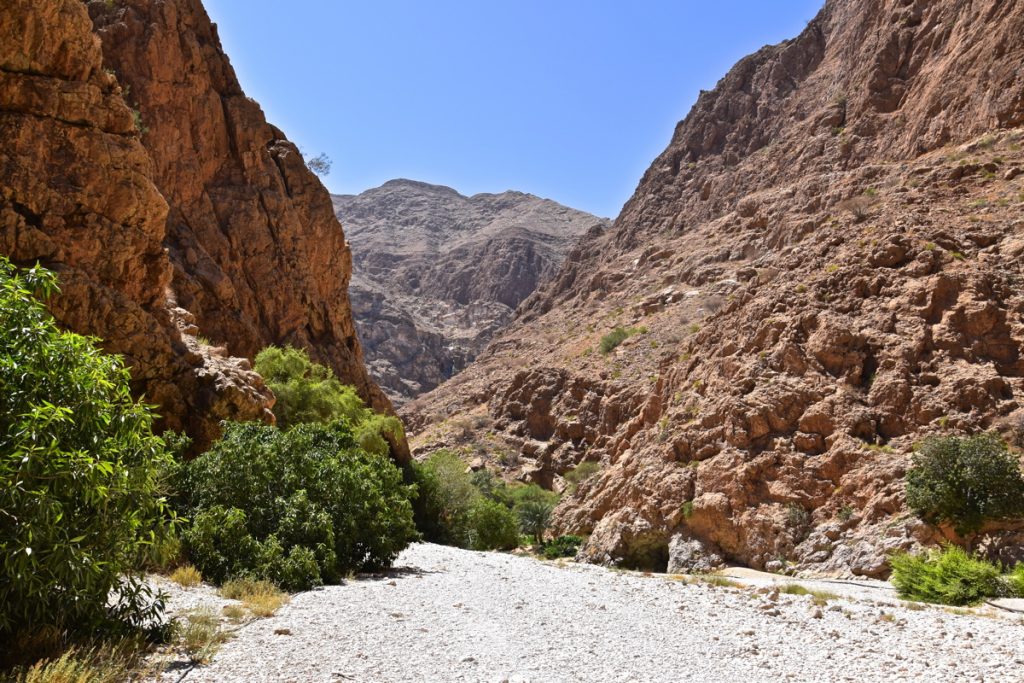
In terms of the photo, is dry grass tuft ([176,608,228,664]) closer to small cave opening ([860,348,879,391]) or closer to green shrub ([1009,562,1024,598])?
green shrub ([1009,562,1024,598])

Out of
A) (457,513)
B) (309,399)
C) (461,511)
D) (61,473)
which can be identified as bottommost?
(457,513)

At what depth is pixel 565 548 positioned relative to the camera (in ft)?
109

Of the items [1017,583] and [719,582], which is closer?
[1017,583]

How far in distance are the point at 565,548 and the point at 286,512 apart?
20.7 metres

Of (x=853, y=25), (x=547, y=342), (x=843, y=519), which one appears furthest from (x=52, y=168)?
(x=853, y=25)

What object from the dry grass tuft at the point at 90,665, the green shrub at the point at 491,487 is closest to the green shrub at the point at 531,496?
the green shrub at the point at 491,487

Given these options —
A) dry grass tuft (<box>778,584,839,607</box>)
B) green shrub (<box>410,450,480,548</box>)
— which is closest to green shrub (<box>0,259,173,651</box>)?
dry grass tuft (<box>778,584,839,607</box>)

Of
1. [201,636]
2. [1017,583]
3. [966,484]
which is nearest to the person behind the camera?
[201,636]

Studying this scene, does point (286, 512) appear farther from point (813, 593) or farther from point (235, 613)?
point (813, 593)

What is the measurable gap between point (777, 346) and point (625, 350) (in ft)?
99.7

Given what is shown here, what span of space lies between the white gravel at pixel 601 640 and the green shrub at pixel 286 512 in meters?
1.22

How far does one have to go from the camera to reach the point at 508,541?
35.6 m

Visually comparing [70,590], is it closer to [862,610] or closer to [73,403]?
[73,403]

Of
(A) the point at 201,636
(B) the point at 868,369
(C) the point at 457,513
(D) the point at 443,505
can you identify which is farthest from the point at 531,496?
(A) the point at 201,636
